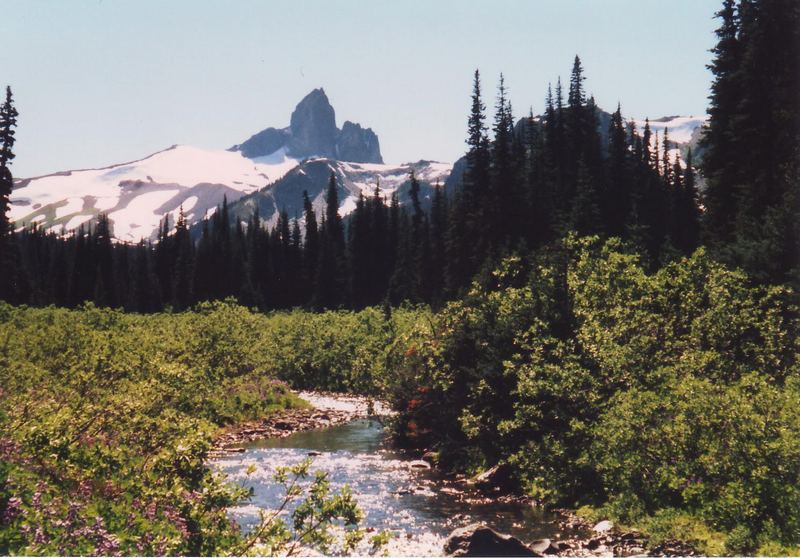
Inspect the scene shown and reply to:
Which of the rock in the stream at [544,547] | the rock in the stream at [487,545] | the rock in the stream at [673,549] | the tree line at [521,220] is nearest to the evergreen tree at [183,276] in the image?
the tree line at [521,220]

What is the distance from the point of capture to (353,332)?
168 ft

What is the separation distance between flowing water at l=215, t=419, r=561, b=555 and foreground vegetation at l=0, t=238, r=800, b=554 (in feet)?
4.37

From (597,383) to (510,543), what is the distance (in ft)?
22.1

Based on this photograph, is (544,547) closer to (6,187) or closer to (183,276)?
(6,187)

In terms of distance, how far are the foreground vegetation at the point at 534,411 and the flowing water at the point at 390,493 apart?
1.33m

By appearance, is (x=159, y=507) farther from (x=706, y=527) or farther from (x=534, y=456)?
(x=534, y=456)

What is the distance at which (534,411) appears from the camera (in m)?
19.8

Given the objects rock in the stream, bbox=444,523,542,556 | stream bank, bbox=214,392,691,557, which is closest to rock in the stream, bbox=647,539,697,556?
stream bank, bbox=214,392,691,557

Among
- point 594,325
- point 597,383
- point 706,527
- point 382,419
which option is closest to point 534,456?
point 597,383

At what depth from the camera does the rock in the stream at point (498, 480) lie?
2058cm

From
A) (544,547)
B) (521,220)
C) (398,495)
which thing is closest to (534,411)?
(398,495)

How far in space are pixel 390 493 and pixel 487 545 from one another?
7.36 meters

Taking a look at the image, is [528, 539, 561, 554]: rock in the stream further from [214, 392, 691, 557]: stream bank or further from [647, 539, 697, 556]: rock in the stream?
[647, 539, 697, 556]: rock in the stream

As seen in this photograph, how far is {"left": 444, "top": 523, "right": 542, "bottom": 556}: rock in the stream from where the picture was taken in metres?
13.4
